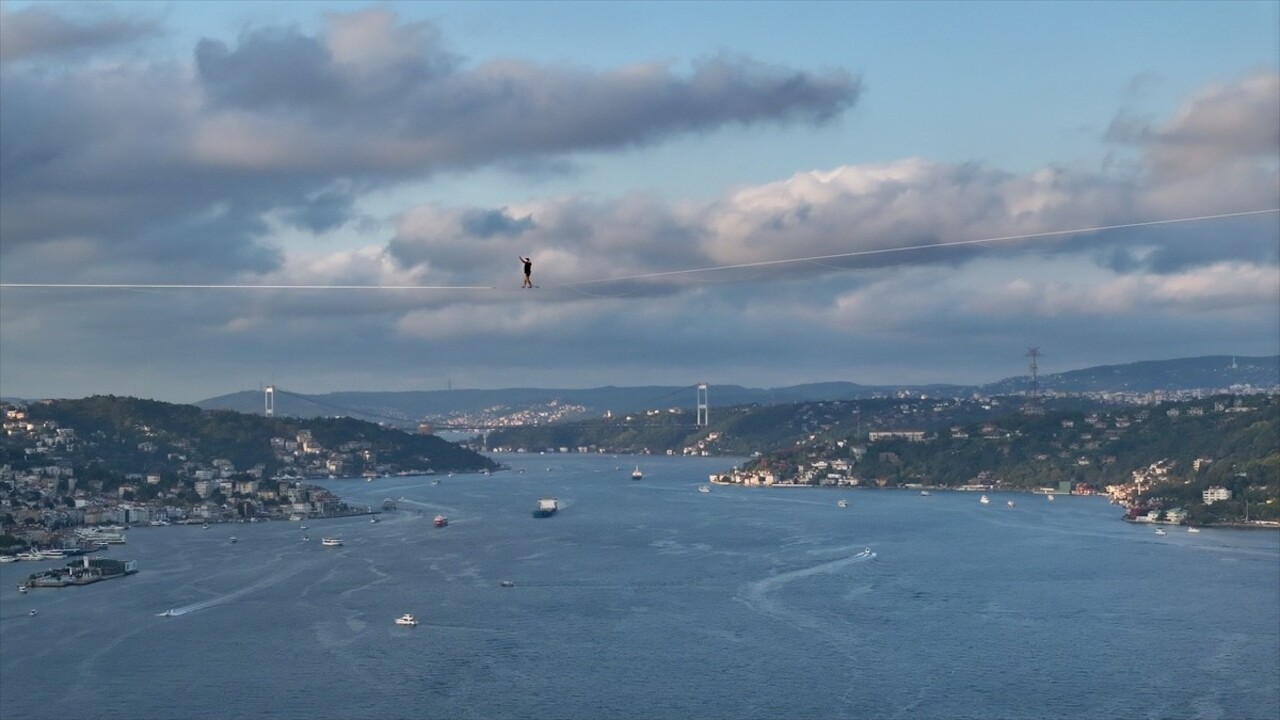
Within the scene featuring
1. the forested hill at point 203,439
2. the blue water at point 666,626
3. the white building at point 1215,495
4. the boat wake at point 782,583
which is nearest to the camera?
the blue water at point 666,626

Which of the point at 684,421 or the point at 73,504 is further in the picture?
the point at 684,421

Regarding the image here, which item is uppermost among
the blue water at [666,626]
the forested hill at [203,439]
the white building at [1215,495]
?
the forested hill at [203,439]

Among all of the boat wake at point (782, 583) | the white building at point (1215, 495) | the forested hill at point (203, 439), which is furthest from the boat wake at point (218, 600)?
the white building at point (1215, 495)

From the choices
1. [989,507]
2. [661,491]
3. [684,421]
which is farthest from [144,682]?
[684,421]

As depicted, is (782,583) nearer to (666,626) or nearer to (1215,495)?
(666,626)

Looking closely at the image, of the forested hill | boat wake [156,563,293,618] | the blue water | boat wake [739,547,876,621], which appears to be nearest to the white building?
the blue water

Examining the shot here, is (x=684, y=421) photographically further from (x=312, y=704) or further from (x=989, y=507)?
(x=312, y=704)

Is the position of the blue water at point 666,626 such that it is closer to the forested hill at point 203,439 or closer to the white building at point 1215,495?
the white building at point 1215,495
